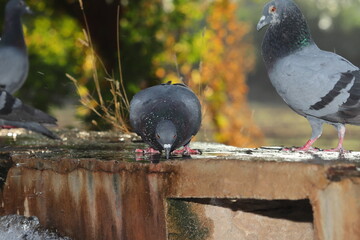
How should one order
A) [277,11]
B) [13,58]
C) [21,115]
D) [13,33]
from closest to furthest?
[277,11], [21,115], [13,58], [13,33]

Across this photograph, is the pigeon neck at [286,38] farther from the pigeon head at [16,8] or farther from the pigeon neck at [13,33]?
the pigeon head at [16,8]

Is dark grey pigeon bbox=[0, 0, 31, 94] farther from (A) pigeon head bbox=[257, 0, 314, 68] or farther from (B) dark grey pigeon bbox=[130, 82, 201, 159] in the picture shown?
(A) pigeon head bbox=[257, 0, 314, 68]

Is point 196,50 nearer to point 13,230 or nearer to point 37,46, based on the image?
point 37,46

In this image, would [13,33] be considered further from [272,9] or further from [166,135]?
[166,135]

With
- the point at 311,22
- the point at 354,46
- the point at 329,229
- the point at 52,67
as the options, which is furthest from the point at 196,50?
the point at 354,46

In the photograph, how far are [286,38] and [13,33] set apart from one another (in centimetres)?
333

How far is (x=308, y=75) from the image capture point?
14.6 ft

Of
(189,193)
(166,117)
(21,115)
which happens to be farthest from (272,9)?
(21,115)

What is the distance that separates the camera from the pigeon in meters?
4.43

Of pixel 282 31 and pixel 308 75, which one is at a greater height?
pixel 282 31

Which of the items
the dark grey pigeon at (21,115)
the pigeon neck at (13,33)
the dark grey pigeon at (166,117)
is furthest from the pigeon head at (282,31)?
the pigeon neck at (13,33)

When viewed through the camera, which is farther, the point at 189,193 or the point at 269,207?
the point at 269,207

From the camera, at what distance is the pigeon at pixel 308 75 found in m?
4.43

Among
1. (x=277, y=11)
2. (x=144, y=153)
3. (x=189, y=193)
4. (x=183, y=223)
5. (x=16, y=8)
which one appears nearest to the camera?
(x=189, y=193)
